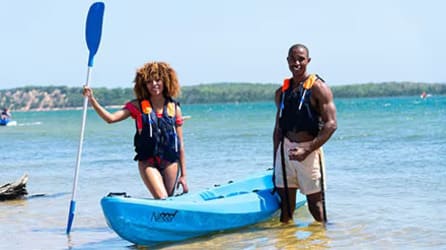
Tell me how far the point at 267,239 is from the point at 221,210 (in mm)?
527

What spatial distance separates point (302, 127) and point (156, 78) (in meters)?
1.40

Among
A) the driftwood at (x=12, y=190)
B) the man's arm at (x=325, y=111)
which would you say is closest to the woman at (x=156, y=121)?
the man's arm at (x=325, y=111)

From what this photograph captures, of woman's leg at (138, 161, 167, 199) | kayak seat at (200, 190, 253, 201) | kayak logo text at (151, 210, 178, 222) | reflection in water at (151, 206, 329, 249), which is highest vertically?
woman's leg at (138, 161, 167, 199)

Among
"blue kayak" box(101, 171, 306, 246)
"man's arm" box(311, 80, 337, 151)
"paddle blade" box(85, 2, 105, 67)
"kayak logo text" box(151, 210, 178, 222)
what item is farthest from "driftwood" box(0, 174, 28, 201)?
"man's arm" box(311, 80, 337, 151)

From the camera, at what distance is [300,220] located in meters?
8.84

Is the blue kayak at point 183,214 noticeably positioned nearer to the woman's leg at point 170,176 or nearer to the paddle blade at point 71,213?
the woman's leg at point 170,176

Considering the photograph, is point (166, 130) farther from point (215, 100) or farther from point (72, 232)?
point (215, 100)

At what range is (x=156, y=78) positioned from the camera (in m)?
7.54

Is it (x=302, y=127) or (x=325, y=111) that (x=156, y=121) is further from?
(x=325, y=111)

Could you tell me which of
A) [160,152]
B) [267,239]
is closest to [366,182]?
[267,239]

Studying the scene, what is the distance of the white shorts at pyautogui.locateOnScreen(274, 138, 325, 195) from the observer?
7754 mm

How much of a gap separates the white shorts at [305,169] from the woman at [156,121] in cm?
99

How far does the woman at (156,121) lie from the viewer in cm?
756

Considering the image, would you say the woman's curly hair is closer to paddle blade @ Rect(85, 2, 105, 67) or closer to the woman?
the woman
